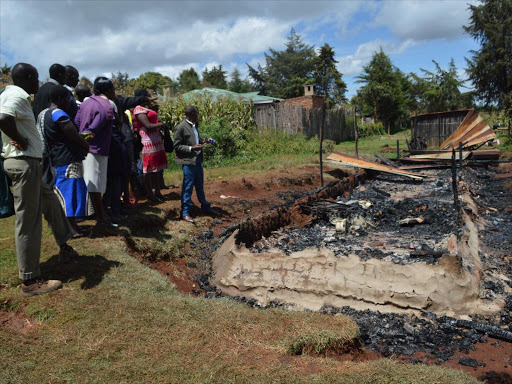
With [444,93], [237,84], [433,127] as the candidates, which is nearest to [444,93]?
[444,93]

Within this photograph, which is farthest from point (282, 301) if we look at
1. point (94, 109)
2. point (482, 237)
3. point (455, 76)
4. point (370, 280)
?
point (455, 76)

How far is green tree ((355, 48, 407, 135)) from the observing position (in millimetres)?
32344

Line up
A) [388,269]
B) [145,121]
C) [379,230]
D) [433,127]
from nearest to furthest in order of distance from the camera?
[388,269] → [145,121] → [379,230] → [433,127]

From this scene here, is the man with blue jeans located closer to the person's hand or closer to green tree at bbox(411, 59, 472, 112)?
the person's hand

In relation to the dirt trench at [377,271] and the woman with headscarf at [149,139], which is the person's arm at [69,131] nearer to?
the dirt trench at [377,271]

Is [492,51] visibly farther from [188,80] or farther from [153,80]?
[188,80]

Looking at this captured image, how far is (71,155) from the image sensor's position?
177 inches

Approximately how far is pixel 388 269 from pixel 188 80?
171 feet

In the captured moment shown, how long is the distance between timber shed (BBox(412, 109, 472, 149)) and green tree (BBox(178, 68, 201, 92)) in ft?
113

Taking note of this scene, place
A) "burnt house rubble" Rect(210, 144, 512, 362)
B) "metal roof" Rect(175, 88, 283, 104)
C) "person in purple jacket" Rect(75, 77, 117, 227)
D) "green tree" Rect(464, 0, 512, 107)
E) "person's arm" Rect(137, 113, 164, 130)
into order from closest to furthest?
1. "burnt house rubble" Rect(210, 144, 512, 362)
2. "person in purple jacket" Rect(75, 77, 117, 227)
3. "person's arm" Rect(137, 113, 164, 130)
4. "metal roof" Rect(175, 88, 283, 104)
5. "green tree" Rect(464, 0, 512, 107)

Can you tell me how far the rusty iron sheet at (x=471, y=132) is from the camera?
15.2 meters

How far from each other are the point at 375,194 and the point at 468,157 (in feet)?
18.6

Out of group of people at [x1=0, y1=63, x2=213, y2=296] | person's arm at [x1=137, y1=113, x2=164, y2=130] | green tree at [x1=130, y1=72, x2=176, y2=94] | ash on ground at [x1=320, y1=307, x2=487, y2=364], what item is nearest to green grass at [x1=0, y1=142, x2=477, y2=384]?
group of people at [x1=0, y1=63, x2=213, y2=296]

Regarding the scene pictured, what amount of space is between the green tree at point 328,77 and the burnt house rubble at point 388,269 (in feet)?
125
